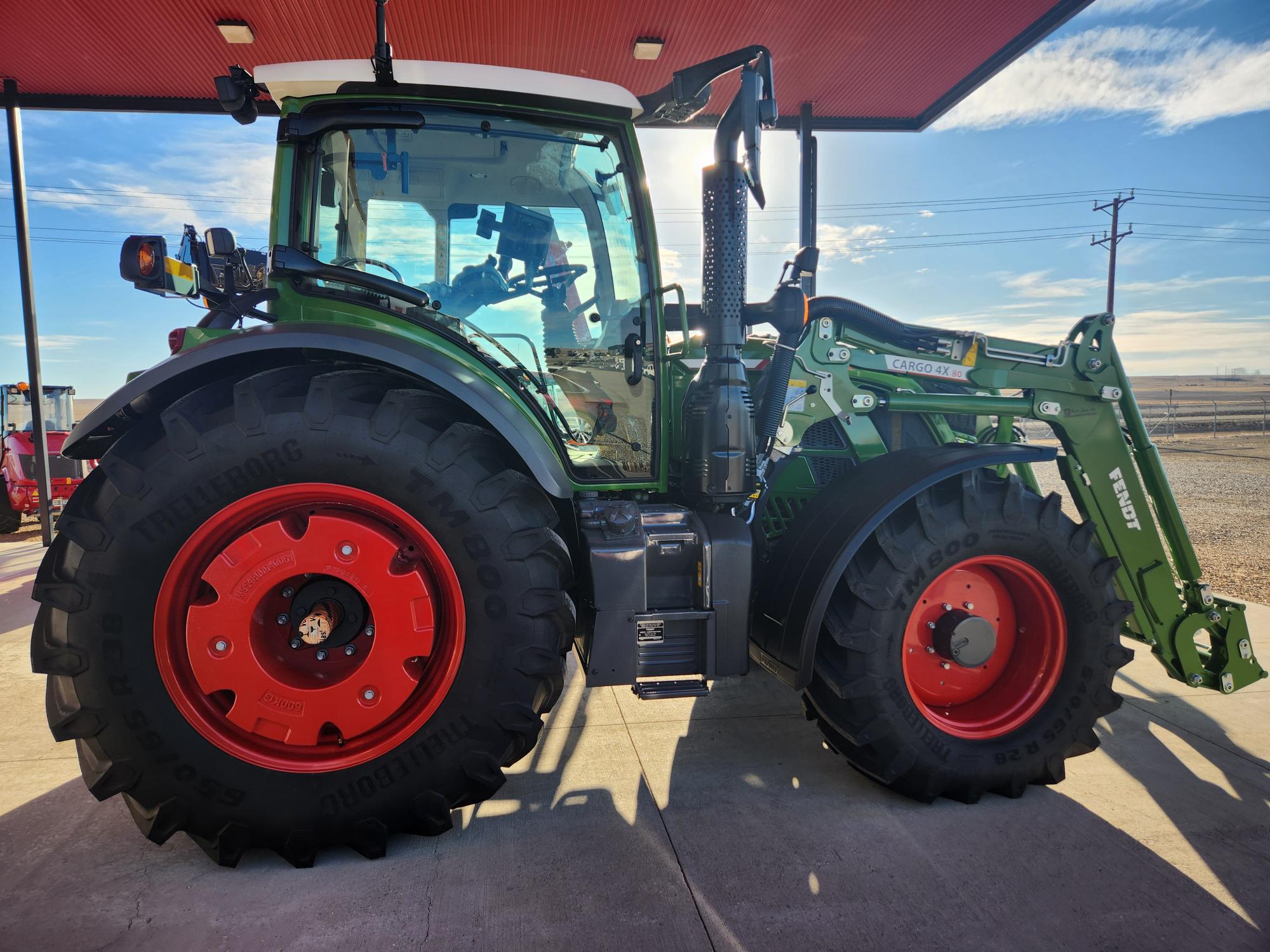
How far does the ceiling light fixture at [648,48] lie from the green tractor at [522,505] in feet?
12.4

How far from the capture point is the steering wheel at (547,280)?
258 cm

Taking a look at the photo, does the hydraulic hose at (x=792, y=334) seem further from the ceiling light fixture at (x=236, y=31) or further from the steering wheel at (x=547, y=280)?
the ceiling light fixture at (x=236, y=31)

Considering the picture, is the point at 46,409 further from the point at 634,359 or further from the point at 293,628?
the point at 634,359

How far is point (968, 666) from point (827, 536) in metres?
0.73

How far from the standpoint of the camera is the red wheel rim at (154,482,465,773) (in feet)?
6.62

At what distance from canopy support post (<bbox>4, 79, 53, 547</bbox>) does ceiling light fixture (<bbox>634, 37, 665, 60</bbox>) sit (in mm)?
5696

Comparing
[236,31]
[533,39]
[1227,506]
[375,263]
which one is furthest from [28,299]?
[1227,506]

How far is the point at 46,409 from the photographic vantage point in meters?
10.4

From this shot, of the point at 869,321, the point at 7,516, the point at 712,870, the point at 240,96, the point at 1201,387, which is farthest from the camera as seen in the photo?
the point at 1201,387

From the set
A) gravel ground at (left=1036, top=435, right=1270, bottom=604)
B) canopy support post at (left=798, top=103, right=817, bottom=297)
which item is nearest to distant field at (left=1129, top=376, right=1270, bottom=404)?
gravel ground at (left=1036, top=435, right=1270, bottom=604)

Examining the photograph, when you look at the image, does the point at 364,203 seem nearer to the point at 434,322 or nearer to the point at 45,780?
the point at 434,322

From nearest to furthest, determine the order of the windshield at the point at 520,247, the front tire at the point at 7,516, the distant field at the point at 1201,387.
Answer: the windshield at the point at 520,247
the front tire at the point at 7,516
the distant field at the point at 1201,387

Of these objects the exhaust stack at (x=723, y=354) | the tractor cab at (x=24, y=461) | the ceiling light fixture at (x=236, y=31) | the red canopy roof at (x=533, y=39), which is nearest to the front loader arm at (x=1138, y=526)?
the exhaust stack at (x=723, y=354)

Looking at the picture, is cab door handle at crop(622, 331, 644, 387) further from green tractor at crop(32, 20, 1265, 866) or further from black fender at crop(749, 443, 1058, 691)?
black fender at crop(749, 443, 1058, 691)
